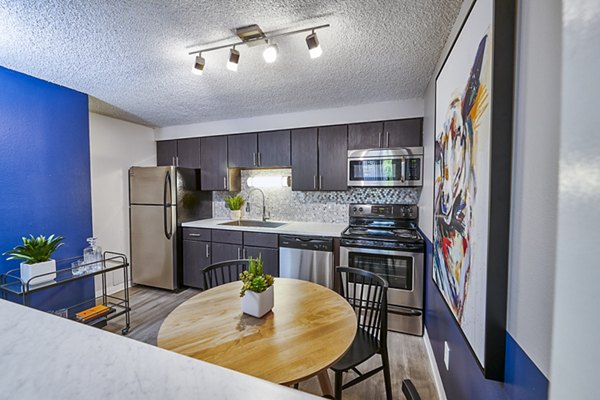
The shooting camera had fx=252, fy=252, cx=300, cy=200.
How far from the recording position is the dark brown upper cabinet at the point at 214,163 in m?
3.67

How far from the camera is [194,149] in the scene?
383 cm

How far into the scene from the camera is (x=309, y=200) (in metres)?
3.52

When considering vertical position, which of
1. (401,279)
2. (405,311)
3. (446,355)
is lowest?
(405,311)

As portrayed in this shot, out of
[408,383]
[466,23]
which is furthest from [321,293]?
[466,23]

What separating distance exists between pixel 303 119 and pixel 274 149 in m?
0.55

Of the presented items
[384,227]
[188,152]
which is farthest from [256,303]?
[188,152]

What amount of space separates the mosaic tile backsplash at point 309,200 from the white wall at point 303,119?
2.14 feet

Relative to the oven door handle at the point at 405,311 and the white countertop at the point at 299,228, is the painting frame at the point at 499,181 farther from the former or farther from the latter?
the white countertop at the point at 299,228

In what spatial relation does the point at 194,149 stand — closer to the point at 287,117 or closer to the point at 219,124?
the point at 219,124

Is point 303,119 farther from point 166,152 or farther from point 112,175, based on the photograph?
point 112,175

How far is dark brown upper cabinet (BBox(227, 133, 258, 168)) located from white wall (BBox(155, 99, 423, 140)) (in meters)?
0.13

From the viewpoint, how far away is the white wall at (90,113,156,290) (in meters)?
3.26

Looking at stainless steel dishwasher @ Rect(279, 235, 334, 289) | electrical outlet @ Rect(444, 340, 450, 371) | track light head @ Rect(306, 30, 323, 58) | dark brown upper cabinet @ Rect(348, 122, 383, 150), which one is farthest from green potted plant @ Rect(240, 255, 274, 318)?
dark brown upper cabinet @ Rect(348, 122, 383, 150)

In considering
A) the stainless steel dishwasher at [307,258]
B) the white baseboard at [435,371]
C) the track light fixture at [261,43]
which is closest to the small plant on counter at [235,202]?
the stainless steel dishwasher at [307,258]
